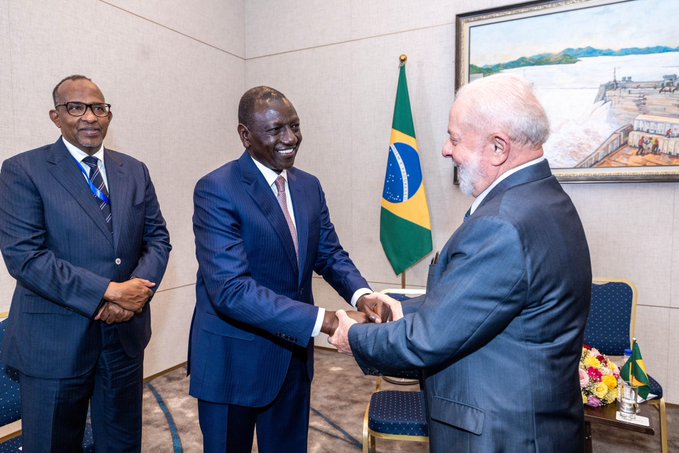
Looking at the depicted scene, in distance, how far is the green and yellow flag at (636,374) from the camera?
2.46 metres

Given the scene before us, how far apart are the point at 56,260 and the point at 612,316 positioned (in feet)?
11.1

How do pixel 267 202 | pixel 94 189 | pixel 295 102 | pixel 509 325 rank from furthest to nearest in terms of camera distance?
pixel 295 102, pixel 94 189, pixel 267 202, pixel 509 325

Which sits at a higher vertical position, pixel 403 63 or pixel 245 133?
pixel 403 63

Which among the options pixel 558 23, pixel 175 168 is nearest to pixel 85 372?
pixel 175 168

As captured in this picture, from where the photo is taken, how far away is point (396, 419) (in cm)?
229

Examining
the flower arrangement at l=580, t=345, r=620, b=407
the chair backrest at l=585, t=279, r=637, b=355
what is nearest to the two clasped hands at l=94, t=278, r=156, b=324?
the flower arrangement at l=580, t=345, r=620, b=407

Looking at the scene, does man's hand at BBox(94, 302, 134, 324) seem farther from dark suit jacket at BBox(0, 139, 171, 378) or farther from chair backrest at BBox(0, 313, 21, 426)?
chair backrest at BBox(0, 313, 21, 426)

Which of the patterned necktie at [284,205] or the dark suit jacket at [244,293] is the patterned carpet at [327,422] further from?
the patterned necktie at [284,205]

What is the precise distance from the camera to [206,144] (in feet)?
15.6

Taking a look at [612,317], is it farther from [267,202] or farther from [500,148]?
[267,202]

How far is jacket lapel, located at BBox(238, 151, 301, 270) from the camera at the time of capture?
1820 millimetres

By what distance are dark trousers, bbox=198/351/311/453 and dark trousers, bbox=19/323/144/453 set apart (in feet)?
1.75

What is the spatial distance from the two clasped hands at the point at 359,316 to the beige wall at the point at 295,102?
244 cm

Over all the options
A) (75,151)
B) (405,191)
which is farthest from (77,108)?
(405,191)
